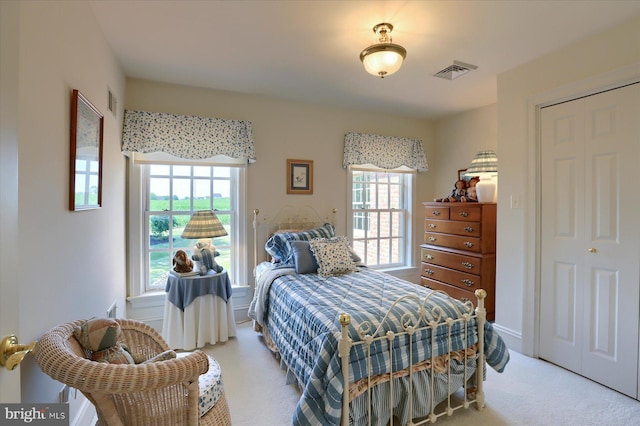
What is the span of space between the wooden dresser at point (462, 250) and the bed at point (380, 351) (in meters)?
1.18

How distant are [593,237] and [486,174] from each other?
141 centimetres

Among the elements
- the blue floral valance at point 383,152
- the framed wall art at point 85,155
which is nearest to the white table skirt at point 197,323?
the framed wall art at point 85,155

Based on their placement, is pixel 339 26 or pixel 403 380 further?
pixel 339 26

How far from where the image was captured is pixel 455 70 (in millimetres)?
2871

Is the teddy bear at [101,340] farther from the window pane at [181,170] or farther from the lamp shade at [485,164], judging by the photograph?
the lamp shade at [485,164]

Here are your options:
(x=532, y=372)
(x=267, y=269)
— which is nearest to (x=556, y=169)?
(x=532, y=372)

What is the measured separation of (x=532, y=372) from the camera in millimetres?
2523

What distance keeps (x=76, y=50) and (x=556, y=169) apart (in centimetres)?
356

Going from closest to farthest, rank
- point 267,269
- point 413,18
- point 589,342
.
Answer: point 413,18
point 589,342
point 267,269

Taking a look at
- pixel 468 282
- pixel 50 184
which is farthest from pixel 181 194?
pixel 468 282

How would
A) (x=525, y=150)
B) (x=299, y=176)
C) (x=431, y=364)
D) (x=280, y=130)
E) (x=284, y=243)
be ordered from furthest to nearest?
1. (x=299, y=176)
2. (x=280, y=130)
3. (x=284, y=243)
4. (x=525, y=150)
5. (x=431, y=364)

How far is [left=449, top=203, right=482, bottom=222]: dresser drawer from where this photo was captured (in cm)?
331

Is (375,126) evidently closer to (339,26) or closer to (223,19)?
(339,26)

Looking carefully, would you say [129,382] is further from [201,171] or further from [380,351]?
[201,171]
